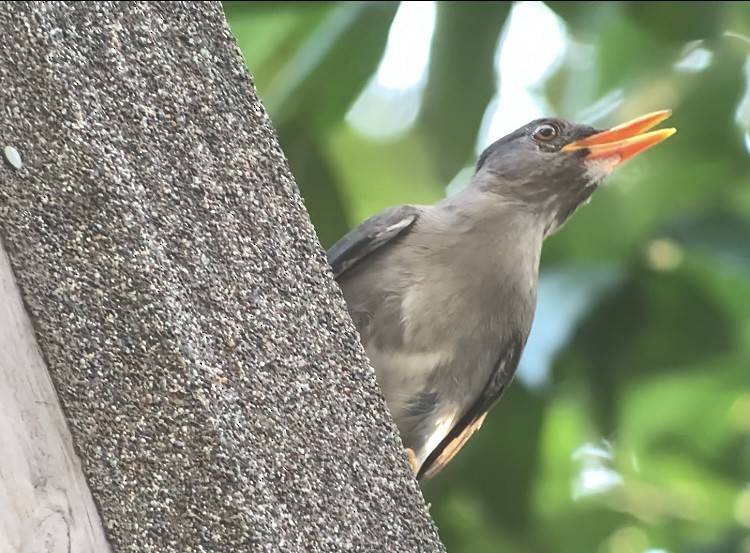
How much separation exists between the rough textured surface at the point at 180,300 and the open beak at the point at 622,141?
134 cm

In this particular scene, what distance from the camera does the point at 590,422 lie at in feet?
9.63

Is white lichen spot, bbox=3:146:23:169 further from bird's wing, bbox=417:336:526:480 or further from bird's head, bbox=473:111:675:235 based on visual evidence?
bird's head, bbox=473:111:675:235

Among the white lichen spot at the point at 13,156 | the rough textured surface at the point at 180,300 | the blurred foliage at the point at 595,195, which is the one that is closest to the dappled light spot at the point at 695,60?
the blurred foliage at the point at 595,195

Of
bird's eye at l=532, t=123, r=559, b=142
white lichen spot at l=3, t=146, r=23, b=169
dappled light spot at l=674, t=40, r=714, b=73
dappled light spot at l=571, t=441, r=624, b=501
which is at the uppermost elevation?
white lichen spot at l=3, t=146, r=23, b=169

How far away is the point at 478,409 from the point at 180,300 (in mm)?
1232

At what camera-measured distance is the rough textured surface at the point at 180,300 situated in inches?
48.3

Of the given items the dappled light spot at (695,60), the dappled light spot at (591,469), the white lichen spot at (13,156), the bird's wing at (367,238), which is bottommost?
the dappled light spot at (591,469)

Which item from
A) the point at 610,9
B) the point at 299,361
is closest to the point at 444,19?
the point at 610,9

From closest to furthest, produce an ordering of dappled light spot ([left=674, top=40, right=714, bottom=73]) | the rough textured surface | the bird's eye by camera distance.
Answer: the rough textured surface → the bird's eye → dappled light spot ([left=674, top=40, right=714, bottom=73])

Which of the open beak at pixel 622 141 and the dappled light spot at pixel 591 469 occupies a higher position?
the open beak at pixel 622 141

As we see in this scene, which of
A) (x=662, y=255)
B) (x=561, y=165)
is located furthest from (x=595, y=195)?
(x=561, y=165)

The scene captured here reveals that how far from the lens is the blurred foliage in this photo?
275cm

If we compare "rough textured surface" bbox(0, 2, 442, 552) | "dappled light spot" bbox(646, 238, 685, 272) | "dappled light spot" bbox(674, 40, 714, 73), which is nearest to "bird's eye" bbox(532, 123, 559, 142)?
"dappled light spot" bbox(646, 238, 685, 272)

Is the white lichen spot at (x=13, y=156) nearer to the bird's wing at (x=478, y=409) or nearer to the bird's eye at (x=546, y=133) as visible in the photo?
the bird's wing at (x=478, y=409)
